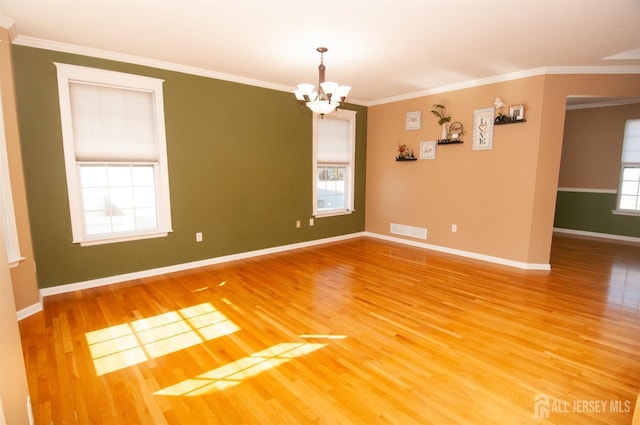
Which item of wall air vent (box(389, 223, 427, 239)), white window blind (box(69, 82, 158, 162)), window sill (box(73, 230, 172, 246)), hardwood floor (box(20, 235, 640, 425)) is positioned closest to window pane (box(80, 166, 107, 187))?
white window blind (box(69, 82, 158, 162))

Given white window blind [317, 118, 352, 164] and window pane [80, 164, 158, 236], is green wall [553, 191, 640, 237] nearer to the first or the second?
white window blind [317, 118, 352, 164]

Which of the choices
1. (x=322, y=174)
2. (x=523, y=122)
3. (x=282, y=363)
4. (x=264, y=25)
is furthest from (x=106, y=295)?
(x=523, y=122)

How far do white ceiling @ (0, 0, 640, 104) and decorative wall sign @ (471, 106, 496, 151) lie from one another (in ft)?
1.83

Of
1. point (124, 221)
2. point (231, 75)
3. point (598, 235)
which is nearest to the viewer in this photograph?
point (124, 221)

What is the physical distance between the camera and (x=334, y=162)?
599 centimetres

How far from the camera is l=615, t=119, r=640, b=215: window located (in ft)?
19.7

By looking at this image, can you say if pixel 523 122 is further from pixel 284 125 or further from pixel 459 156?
pixel 284 125

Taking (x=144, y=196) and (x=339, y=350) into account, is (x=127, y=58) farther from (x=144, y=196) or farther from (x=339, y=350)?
(x=339, y=350)

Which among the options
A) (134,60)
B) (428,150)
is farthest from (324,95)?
(428,150)

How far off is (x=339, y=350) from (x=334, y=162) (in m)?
4.05

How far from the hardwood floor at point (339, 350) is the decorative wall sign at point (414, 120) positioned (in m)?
2.76

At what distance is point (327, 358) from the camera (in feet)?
7.82

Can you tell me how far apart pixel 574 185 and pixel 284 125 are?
20.8 feet

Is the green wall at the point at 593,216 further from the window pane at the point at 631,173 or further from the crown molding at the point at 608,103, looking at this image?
the crown molding at the point at 608,103
